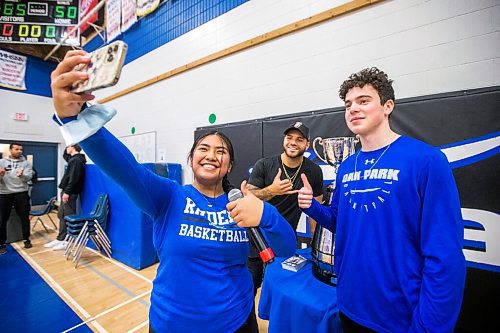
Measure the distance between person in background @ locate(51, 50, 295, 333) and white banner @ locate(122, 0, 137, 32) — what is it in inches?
230

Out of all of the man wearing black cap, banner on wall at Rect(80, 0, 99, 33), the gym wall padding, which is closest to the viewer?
the gym wall padding

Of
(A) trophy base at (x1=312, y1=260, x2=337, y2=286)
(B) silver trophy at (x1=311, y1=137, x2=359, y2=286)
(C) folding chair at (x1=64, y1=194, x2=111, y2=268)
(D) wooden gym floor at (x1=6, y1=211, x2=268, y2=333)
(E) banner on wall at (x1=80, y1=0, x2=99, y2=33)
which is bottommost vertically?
(D) wooden gym floor at (x1=6, y1=211, x2=268, y2=333)

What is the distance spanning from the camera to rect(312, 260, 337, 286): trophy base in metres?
1.18

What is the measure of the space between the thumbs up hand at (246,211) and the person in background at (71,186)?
469cm

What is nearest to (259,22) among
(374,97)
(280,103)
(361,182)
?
(280,103)

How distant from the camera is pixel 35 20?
227 inches

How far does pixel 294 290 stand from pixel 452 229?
717mm

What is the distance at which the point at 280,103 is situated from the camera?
314cm

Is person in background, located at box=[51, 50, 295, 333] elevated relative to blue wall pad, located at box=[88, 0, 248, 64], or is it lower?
lower

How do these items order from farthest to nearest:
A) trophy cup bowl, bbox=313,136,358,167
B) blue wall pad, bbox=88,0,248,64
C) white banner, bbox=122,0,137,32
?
1. white banner, bbox=122,0,137,32
2. blue wall pad, bbox=88,0,248,64
3. trophy cup bowl, bbox=313,136,358,167

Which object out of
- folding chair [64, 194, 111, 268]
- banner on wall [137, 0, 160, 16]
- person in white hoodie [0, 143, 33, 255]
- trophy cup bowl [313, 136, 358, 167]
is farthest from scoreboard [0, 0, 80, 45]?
trophy cup bowl [313, 136, 358, 167]

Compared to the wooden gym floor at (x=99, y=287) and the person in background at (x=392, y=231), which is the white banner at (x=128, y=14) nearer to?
the wooden gym floor at (x=99, y=287)

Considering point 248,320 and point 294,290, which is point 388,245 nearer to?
point 294,290

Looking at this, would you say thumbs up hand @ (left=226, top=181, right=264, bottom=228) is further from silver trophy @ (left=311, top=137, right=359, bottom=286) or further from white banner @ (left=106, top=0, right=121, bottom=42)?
white banner @ (left=106, top=0, right=121, bottom=42)
